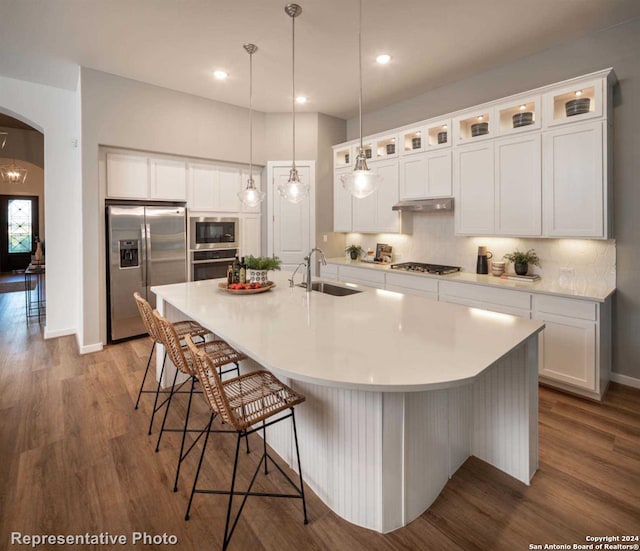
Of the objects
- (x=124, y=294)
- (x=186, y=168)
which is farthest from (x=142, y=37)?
(x=124, y=294)

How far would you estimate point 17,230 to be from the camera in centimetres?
955

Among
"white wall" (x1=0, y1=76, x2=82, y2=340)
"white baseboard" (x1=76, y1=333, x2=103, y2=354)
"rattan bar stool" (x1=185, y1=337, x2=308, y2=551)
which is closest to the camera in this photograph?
"rattan bar stool" (x1=185, y1=337, x2=308, y2=551)

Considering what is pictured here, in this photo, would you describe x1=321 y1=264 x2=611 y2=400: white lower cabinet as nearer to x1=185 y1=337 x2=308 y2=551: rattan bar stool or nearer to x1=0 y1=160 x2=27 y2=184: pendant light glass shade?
x1=185 y1=337 x2=308 y2=551: rattan bar stool

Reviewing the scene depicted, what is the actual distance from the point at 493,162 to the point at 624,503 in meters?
2.88

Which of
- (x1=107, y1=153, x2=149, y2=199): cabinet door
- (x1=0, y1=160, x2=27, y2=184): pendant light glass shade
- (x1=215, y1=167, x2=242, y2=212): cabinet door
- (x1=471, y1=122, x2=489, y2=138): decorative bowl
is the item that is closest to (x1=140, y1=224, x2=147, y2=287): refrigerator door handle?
(x1=107, y1=153, x2=149, y2=199): cabinet door

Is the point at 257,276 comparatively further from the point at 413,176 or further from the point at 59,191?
the point at 59,191

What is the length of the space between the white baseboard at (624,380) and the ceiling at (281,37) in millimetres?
3021

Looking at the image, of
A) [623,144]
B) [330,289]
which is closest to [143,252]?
[330,289]

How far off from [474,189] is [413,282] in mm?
1185

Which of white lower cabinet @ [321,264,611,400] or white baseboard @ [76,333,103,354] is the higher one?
white lower cabinet @ [321,264,611,400]

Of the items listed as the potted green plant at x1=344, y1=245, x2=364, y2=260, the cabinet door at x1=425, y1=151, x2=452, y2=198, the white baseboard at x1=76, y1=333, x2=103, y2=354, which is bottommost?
the white baseboard at x1=76, y1=333, x2=103, y2=354

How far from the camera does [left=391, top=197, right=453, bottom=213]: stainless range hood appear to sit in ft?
12.9

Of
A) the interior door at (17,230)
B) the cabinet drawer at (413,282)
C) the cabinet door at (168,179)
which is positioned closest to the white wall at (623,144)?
the cabinet drawer at (413,282)

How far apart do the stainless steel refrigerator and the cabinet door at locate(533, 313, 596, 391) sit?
416cm
